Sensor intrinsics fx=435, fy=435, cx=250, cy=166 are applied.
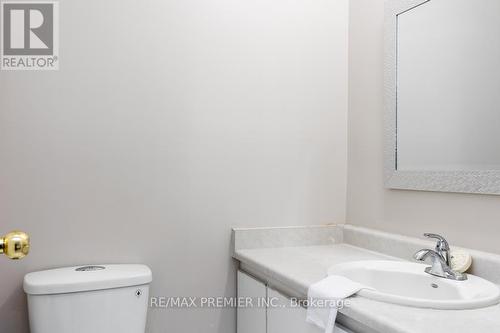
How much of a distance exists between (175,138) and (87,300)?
64 cm

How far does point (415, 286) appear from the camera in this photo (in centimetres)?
128

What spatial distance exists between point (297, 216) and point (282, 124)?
1.26 feet

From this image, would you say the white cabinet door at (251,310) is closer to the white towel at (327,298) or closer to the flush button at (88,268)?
the white towel at (327,298)

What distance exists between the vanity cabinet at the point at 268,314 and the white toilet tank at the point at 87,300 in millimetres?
370

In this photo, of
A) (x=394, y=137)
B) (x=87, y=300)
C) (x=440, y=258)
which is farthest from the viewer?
(x=394, y=137)

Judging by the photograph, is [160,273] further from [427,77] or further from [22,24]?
[427,77]

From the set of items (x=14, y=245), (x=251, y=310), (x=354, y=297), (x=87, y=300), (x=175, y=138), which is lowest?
(x=251, y=310)

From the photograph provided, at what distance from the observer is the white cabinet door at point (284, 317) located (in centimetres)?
120

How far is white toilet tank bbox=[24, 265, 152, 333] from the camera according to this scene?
1316 mm

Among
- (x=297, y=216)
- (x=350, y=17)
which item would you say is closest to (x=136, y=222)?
(x=297, y=216)

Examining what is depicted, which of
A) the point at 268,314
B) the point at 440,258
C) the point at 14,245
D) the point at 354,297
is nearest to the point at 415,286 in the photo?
the point at 440,258

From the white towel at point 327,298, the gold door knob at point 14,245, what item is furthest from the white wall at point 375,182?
the gold door knob at point 14,245

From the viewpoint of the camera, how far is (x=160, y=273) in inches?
63.5

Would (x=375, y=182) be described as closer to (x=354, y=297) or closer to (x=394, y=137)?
(x=394, y=137)
